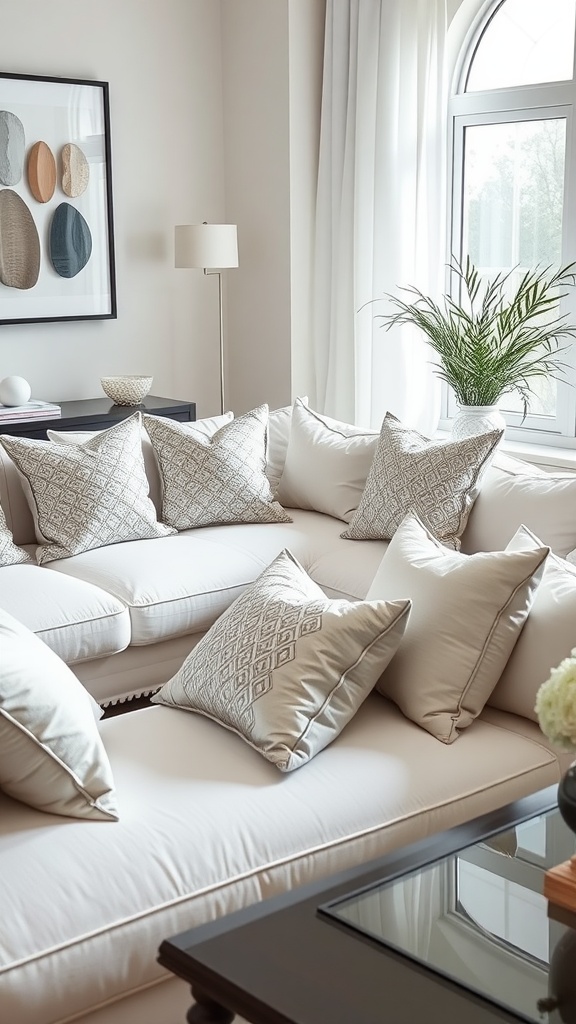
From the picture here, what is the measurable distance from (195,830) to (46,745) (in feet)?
0.94

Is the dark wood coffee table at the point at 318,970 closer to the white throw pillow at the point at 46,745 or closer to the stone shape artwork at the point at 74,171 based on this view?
the white throw pillow at the point at 46,745

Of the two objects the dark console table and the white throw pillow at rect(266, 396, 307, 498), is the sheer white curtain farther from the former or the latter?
the white throw pillow at rect(266, 396, 307, 498)

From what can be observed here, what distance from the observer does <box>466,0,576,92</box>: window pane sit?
14.5ft

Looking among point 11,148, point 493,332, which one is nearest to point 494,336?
point 493,332

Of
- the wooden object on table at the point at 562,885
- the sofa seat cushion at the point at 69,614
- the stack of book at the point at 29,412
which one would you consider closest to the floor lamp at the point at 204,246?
the stack of book at the point at 29,412

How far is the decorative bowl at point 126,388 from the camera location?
4.88 meters

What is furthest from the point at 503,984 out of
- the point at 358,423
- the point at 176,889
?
the point at 358,423

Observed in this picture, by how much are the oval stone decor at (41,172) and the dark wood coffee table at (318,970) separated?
3943 mm

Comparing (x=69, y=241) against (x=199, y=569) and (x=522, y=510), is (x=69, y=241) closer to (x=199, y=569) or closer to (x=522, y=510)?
(x=199, y=569)

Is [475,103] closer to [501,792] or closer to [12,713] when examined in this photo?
[501,792]

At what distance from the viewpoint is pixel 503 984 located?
1.39m

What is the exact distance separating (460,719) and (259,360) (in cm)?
345

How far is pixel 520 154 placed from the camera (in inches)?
184

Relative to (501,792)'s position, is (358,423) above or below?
above
